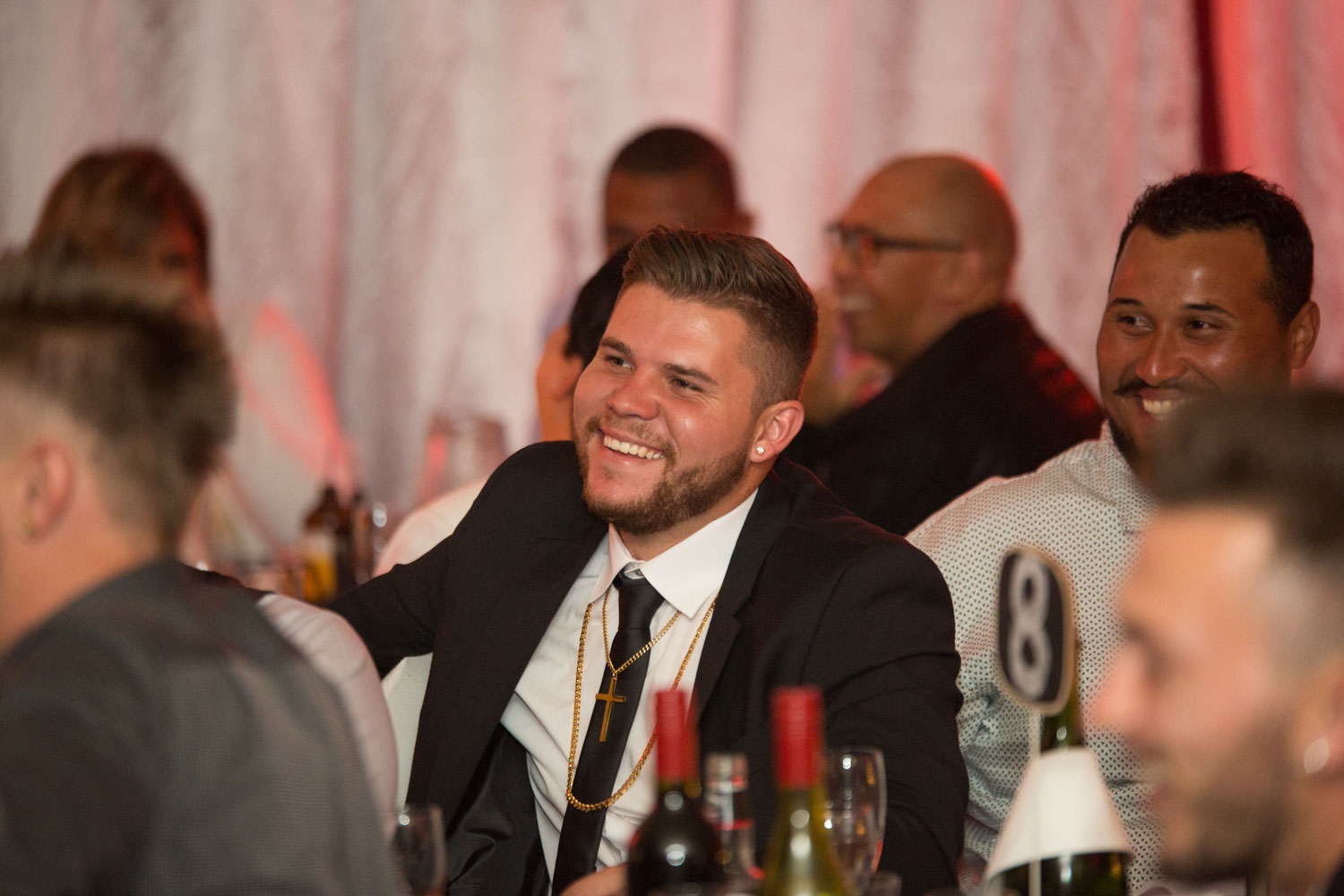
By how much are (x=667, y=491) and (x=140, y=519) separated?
0.95m

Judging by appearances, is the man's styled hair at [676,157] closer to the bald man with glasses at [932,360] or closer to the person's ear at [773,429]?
the bald man with glasses at [932,360]

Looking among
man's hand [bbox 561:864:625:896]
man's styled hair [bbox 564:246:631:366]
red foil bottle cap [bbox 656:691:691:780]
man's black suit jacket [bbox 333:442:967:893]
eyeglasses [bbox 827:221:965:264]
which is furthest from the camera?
eyeglasses [bbox 827:221:965:264]

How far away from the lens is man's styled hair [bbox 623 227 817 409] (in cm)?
203

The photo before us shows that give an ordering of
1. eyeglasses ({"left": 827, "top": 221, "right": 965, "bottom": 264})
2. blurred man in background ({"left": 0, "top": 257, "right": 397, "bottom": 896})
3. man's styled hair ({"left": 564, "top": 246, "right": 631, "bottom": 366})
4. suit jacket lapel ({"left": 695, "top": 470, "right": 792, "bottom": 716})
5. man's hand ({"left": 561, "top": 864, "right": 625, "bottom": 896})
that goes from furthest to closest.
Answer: eyeglasses ({"left": 827, "top": 221, "right": 965, "bottom": 264}), man's styled hair ({"left": 564, "top": 246, "right": 631, "bottom": 366}), suit jacket lapel ({"left": 695, "top": 470, "right": 792, "bottom": 716}), man's hand ({"left": 561, "top": 864, "right": 625, "bottom": 896}), blurred man in background ({"left": 0, "top": 257, "right": 397, "bottom": 896})

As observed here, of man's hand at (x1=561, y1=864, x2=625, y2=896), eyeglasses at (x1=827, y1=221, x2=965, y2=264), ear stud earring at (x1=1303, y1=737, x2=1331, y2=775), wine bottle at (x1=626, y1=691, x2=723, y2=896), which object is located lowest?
man's hand at (x1=561, y1=864, x2=625, y2=896)

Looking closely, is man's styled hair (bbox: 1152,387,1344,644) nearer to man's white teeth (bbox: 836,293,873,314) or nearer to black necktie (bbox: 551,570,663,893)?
black necktie (bbox: 551,570,663,893)

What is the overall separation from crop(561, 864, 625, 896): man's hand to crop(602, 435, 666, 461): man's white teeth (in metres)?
0.61

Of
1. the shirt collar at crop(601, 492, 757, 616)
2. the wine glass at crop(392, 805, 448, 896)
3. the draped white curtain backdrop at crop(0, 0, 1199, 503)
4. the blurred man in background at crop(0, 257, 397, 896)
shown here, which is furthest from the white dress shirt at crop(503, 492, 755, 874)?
the draped white curtain backdrop at crop(0, 0, 1199, 503)

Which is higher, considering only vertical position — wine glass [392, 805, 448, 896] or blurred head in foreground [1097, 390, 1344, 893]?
blurred head in foreground [1097, 390, 1344, 893]

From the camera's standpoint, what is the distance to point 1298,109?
4.46 m

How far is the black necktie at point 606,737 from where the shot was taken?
1881 millimetres

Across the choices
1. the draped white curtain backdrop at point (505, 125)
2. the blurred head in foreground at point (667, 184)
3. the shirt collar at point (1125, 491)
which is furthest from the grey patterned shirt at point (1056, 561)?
the draped white curtain backdrop at point (505, 125)

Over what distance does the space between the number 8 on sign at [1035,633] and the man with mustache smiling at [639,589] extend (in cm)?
47

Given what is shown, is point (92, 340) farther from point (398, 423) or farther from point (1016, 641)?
point (398, 423)
